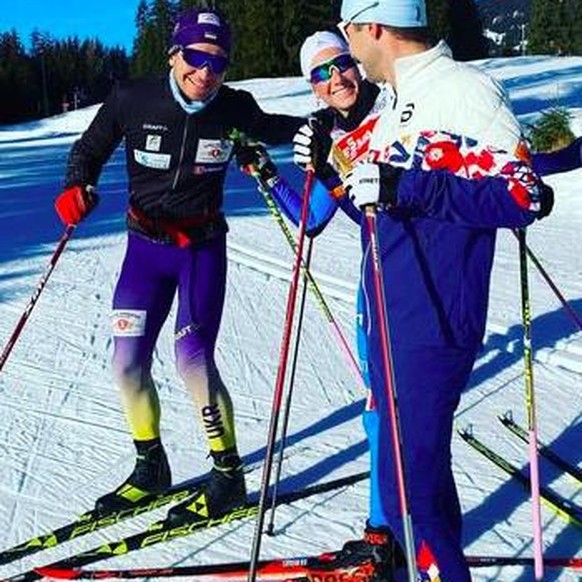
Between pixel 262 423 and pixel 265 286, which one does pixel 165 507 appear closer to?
pixel 262 423

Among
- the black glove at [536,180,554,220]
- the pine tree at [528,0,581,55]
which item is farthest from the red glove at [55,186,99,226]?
the pine tree at [528,0,581,55]

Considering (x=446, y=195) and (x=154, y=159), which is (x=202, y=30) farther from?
(x=446, y=195)

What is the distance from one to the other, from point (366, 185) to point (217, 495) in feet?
5.88

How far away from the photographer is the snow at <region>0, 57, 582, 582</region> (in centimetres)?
332

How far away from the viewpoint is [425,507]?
219cm

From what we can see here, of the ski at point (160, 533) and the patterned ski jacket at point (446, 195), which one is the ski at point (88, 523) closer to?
the ski at point (160, 533)

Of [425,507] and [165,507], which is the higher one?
[425,507]

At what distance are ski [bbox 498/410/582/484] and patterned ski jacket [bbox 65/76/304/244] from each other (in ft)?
5.59

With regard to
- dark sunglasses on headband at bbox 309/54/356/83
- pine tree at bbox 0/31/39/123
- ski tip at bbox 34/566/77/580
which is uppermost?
pine tree at bbox 0/31/39/123

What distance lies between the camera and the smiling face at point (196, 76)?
3213 mm

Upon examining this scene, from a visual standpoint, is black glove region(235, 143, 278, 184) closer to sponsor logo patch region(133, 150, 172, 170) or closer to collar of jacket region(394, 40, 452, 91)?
sponsor logo patch region(133, 150, 172, 170)

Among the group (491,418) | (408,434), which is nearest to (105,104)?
(408,434)

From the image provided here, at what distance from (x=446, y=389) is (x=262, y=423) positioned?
2309 millimetres

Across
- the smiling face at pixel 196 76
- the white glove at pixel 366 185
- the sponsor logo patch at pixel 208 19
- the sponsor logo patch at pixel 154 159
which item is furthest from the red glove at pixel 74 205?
the white glove at pixel 366 185
